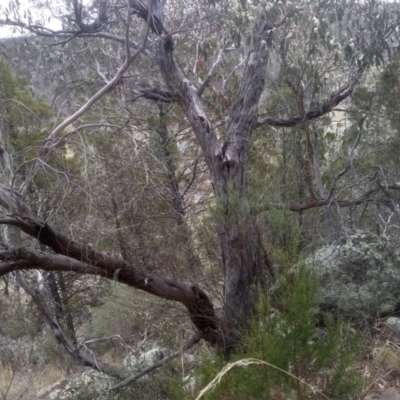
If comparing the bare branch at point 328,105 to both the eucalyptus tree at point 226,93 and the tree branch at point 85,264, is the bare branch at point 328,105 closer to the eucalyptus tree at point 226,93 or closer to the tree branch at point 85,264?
the eucalyptus tree at point 226,93

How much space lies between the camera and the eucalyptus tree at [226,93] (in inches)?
208

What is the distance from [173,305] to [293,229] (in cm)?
183

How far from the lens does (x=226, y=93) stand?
9305 millimetres

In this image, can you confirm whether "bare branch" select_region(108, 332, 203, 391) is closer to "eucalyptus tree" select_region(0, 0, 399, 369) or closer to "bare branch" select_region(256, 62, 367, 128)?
"eucalyptus tree" select_region(0, 0, 399, 369)

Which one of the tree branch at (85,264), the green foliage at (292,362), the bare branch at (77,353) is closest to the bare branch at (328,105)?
the tree branch at (85,264)

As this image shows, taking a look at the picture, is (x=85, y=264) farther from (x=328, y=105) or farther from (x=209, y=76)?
(x=328, y=105)

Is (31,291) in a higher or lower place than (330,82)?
lower

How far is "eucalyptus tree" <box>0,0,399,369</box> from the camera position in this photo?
5.28 m

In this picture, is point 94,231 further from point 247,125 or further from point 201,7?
point 201,7

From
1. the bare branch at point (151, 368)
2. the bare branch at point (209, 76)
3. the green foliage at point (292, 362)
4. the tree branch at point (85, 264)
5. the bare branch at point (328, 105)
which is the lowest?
the bare branch at point (151, 368)

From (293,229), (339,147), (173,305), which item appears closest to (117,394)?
(173,305)

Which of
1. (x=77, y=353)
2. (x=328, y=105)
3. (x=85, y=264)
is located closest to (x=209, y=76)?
(x=328, y=105)

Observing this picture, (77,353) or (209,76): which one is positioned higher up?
(209,76)

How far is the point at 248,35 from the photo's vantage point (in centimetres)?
676
